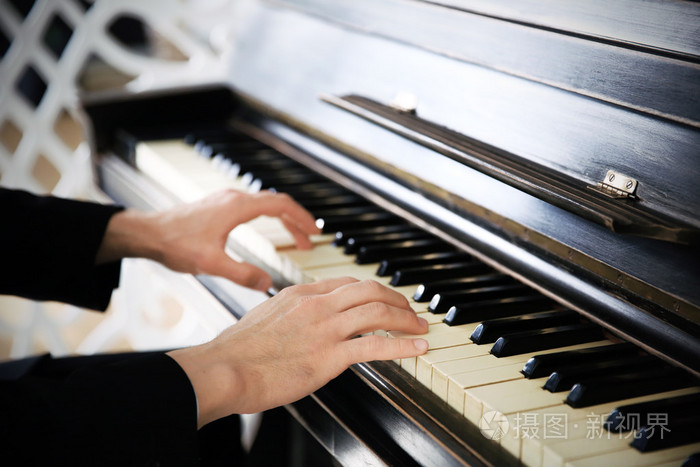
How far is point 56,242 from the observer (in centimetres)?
169

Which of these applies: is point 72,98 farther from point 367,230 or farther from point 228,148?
point 367,230

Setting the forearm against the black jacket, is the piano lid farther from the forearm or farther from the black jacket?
the black jacket

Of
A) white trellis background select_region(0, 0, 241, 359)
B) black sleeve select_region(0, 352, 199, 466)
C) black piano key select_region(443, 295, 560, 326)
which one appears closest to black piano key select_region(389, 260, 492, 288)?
black piano key select_region(443, 295, 560, 326)

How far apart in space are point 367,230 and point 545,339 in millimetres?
563

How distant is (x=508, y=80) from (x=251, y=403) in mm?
819

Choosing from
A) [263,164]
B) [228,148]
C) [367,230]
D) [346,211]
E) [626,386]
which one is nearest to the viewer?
[626,386]

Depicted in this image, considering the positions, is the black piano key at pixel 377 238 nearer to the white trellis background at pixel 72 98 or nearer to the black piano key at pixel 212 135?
the black piano key at pixel 212 135

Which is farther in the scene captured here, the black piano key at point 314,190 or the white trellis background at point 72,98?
the white trellis background at point 72,98

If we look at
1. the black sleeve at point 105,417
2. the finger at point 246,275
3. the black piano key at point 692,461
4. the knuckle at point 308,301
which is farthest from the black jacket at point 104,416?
the black piano key at point 692,461

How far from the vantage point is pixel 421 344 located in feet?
3.58

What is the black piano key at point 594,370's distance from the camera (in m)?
1.00

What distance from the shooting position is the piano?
1.00 meters

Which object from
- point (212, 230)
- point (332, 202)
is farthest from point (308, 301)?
point (332, 202)

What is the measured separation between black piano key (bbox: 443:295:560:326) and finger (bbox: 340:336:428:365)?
4.8 inches
